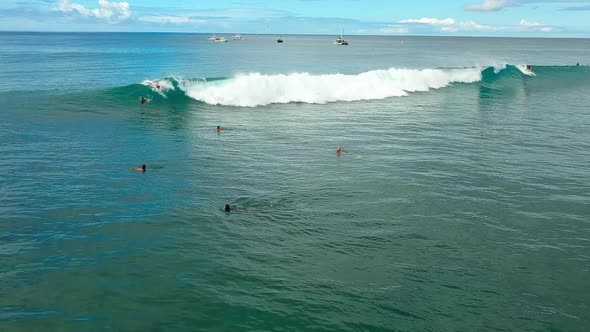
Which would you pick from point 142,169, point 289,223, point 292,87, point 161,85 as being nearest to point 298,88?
point 292,87

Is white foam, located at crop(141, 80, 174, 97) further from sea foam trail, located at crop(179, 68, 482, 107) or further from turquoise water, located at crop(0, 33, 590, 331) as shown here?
turquoise water, located at crop(0, 33, 590, 331)

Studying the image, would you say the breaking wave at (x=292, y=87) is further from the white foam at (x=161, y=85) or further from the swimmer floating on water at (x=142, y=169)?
the swimmer floating on water at (x=142, y=169)

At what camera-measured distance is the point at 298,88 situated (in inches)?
1922

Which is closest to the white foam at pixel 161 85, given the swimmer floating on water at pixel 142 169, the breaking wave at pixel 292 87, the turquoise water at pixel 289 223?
the breaking wave at pixel 292 87

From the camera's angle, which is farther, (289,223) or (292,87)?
(292,87)

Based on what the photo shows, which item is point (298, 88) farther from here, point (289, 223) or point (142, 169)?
point (289, 223)

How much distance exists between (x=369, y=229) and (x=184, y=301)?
7293 millimetres

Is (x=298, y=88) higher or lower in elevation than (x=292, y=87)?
lower

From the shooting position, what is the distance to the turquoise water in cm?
1229

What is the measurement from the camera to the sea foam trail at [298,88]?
4578 centimetres

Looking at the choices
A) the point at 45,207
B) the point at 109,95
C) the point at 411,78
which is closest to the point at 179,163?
the point at 45,207

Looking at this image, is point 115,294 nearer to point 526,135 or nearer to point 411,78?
point 526,135

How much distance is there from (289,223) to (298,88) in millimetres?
32715

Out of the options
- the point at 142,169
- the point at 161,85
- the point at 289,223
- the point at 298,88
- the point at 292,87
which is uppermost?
the point at 161,85
